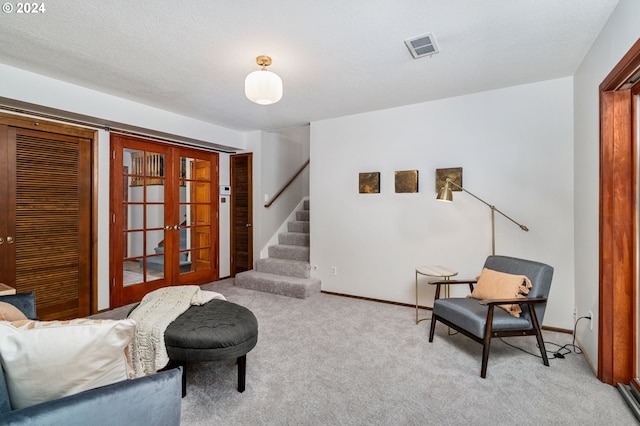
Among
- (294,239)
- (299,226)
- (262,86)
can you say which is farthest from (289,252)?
(262,86)

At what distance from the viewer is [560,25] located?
2102 mm

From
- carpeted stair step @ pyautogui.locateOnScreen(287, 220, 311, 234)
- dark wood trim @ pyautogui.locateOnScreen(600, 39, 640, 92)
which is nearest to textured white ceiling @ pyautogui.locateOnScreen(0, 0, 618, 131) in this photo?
dark wood trim @ pyautogui.locateOnScreen(600, 39, 640, 92)

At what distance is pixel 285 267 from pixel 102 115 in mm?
2975

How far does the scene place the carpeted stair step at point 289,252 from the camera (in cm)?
485

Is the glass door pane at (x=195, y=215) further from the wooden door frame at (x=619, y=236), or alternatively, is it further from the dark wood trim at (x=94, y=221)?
the wooden door frame at (x=619, y=236)

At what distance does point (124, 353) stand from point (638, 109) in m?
3.24

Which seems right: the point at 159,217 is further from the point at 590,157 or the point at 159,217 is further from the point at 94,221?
the point at 590,157

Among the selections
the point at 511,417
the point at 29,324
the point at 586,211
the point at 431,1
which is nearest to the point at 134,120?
the point at 29,324

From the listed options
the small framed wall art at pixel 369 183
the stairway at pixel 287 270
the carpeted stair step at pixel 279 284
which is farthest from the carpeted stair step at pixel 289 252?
the small framed wall art at pixel 369 183

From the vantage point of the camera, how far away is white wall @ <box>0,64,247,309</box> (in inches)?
110

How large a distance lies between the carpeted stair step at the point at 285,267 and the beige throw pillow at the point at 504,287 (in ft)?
7.99

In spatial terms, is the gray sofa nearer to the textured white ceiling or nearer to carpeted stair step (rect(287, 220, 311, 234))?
the textured white ceiling

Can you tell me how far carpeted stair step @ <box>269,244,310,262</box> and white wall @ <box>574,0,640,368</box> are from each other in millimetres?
3301

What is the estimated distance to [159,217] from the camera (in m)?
4.20
